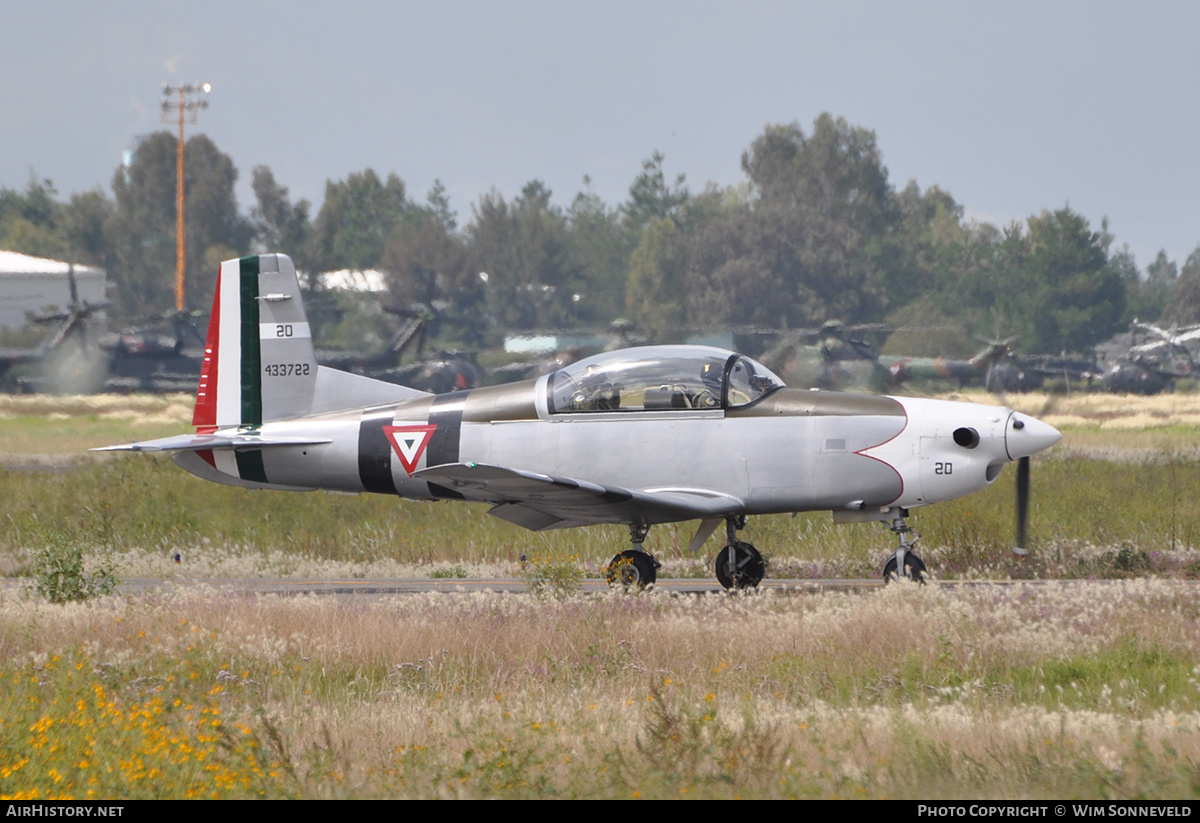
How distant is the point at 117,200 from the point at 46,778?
241 ft

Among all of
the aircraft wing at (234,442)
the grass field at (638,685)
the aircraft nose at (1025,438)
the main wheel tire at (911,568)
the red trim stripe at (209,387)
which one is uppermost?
the red trim stripe at (209,387)

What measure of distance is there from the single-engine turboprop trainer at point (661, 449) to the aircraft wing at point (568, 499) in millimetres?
20

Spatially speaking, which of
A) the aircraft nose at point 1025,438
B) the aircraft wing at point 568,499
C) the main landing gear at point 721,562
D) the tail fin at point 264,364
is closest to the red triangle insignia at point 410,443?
the aircraft wing at point 568,499

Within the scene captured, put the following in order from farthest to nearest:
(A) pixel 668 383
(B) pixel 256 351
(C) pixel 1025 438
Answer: (B) pixel 256 351 → (A) pixel 668 383 → (C) pixel 1025 438

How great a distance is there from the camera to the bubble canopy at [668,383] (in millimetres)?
11227

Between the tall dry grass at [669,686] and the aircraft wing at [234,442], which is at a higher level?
the aircraft wing at [234,442]

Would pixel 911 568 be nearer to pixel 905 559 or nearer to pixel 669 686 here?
pixel 905 559

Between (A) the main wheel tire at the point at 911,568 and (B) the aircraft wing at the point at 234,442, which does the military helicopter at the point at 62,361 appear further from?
(A) the main wheel tire at the point at 911,568

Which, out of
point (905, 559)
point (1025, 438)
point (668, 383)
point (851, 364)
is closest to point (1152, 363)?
point (851, 364)

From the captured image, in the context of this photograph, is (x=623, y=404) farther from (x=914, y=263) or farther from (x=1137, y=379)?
(x=914, y=263)

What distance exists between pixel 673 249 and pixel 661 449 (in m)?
53.4

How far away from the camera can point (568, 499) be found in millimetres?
10812

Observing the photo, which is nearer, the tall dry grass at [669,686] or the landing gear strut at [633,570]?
the tall dry grass at [669,686]
